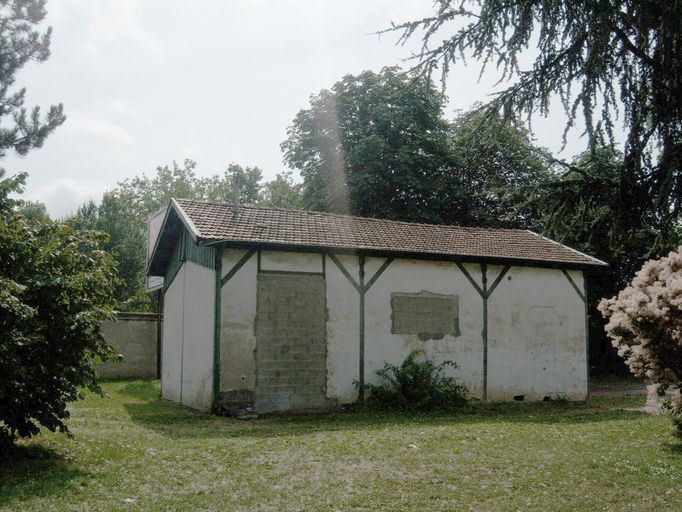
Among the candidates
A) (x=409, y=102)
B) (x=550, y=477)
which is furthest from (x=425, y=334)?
(x=409, y=102)

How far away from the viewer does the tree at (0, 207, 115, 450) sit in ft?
24.7

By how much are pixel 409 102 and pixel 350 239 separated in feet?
50.3

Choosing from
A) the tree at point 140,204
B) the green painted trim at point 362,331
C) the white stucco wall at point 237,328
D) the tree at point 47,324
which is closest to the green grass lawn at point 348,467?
the tree at point 47,324

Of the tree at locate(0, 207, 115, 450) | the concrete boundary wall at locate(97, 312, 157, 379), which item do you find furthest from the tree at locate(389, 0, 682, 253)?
the concrete boundary wall at locate(97, 312, 157, 379)

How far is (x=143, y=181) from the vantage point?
1955 inches

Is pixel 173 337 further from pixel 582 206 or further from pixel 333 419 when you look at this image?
pixel 582 206

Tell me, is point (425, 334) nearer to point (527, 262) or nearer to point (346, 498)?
point (527, 262)

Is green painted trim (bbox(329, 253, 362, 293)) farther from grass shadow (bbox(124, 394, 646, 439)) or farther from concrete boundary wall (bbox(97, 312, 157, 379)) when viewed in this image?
concrete boundary wall (bbox(97, 312, 157, 379))

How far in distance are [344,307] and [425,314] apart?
2026mm

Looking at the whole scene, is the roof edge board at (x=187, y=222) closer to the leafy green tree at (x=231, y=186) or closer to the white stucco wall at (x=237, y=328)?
the white stucco wall at (x=237, y=328)

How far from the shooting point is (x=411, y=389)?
551 inches

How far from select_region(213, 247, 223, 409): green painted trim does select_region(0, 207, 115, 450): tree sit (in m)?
4.81

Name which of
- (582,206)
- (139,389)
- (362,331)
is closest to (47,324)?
(582,206)

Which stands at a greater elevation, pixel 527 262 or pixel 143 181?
pixel 143 181
